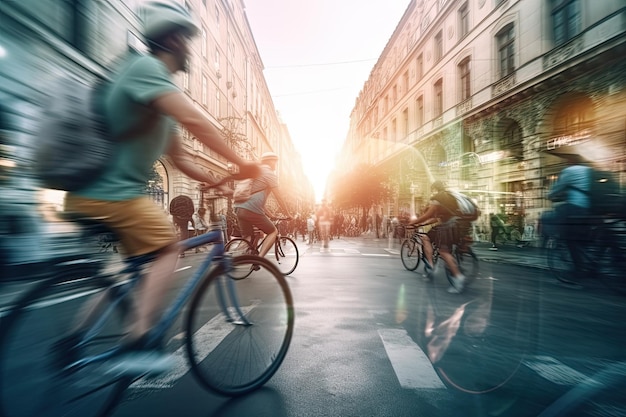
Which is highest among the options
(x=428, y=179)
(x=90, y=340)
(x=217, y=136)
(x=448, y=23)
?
(x=448, y=23)

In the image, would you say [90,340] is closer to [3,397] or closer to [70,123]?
[3,397]

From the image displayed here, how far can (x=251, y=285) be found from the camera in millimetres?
2400

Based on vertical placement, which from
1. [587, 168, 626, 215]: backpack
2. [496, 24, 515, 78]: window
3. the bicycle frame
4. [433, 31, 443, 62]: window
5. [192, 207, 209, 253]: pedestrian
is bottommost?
the bicycle frame

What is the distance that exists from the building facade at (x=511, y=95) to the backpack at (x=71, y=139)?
5.08m

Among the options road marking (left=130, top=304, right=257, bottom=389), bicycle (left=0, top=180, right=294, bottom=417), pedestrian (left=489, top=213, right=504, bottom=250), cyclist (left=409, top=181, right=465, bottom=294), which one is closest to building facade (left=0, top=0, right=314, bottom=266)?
bicycle (left=0, top=180, right=294, bottom=417)

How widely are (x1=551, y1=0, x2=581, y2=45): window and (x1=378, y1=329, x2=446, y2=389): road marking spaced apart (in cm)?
577

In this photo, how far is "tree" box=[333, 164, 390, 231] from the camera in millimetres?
37406

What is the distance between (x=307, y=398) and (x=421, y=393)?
25.3 inches

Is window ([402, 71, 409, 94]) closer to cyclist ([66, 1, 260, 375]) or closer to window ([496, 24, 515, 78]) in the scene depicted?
window ([496, 24, 515, 78])

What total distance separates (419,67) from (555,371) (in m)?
31.4

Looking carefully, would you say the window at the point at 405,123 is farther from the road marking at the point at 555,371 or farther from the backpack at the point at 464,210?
the road marking at the point at 555,371

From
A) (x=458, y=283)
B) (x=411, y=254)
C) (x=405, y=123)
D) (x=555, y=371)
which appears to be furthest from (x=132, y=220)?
(x=405, y=123)

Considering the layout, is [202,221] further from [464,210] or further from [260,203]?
[464,210]

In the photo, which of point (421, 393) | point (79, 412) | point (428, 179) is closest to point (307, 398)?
point (421, 393)
